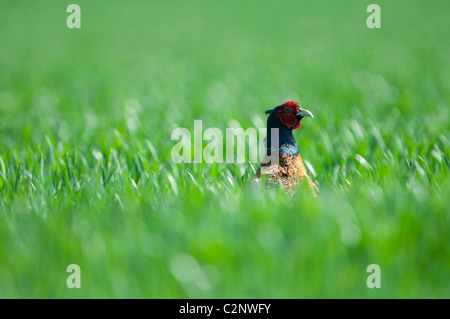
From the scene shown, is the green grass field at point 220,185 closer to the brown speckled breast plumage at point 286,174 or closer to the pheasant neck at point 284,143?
the brown speckled breast plumage at point 286,174

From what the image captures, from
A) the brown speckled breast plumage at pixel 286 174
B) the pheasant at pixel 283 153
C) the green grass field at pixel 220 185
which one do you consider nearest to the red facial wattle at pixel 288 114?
the pheasant at pixel 283 153

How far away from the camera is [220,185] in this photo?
9.12 ft

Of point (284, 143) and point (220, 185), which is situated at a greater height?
point (284, 143)

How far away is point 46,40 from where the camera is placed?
13367mm

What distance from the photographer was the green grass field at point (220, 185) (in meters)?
1.74

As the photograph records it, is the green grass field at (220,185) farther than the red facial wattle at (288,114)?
No

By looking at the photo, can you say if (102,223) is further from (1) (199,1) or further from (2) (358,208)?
(1) (199,1)

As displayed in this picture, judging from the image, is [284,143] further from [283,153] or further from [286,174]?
[286,174]

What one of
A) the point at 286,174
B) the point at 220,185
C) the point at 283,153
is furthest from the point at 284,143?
the point at 220,185

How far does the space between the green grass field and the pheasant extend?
3.9 inches

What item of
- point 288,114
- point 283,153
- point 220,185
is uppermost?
point 288,114

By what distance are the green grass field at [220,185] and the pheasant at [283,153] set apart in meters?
0.10

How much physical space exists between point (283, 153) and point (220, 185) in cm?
52

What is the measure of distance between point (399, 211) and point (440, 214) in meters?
0.18
